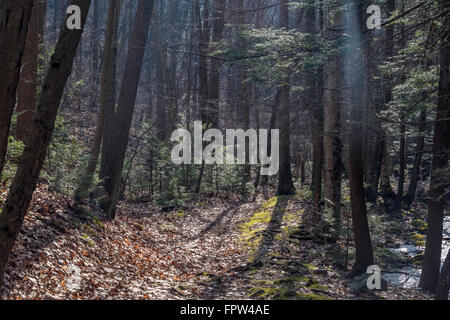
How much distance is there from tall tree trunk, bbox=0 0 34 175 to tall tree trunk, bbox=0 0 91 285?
0.33 m

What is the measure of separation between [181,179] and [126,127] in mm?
6518

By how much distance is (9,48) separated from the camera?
14.6 ft

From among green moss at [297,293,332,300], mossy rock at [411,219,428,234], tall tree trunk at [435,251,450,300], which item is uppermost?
tall tree trunk at [435,251,450,300]

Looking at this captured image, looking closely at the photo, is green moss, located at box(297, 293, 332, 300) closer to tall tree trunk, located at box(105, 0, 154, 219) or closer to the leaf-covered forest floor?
the leaf-covered forest floor

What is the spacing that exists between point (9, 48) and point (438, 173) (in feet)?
23.2

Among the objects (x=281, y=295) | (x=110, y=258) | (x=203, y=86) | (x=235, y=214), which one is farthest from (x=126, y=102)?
(x=203, y=86)

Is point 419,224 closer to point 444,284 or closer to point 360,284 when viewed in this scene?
point 360,284

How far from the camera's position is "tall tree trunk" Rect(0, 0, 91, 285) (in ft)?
15.4

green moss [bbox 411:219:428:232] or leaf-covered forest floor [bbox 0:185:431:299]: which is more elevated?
leaf-covered forest floor [bbox 0:185:431:299]

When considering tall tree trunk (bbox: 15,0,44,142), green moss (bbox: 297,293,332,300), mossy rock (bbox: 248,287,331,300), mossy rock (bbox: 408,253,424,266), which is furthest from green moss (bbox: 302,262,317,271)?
tall tree trunk (bbox: 15,0,44,142)

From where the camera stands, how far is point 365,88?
828 cm

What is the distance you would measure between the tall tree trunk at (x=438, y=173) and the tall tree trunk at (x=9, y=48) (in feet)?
22.4
